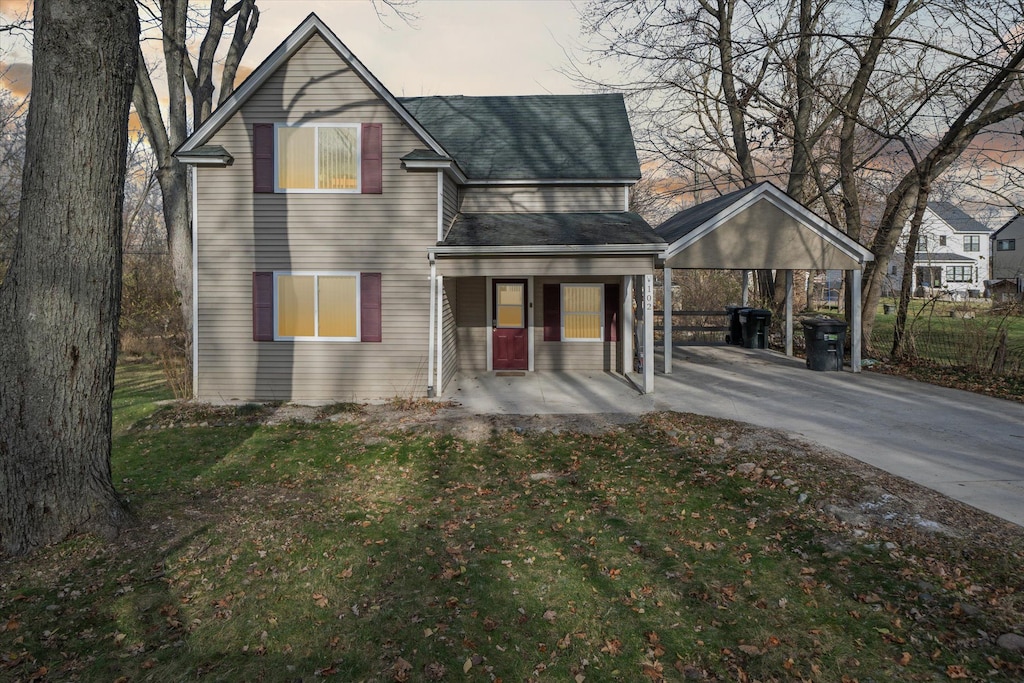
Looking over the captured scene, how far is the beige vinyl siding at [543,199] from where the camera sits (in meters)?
14.9

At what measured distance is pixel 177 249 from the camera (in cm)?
1445

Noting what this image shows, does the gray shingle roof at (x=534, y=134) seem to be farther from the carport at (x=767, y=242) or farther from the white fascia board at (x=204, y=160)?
the white fascia board at (x=204, y=160)

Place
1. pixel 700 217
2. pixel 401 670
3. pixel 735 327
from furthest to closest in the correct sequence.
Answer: pixel 735 327 → pixel 700 217 → pixel 401 670

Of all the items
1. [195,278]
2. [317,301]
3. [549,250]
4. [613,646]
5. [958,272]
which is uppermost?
[958,272]

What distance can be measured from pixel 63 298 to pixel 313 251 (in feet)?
23.6

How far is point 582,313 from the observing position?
14.8 metres

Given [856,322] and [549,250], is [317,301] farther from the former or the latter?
[856,322]

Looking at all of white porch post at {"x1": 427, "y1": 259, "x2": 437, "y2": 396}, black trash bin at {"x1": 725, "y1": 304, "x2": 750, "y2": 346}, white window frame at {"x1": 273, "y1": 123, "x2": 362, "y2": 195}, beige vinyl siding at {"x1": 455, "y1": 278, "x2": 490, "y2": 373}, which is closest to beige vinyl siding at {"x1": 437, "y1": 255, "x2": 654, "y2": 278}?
white porch post at {"x1": 427, "y1": 259, "x2": 437, "y2": 396}

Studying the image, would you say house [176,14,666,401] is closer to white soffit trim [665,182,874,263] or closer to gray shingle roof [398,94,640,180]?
white soffit trim [665,182,874,263]

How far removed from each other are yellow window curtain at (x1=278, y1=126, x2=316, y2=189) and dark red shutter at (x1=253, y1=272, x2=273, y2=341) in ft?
5.95

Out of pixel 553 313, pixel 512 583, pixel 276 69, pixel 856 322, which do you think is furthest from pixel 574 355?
pixel 512 583

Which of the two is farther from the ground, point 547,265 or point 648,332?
point 547,265

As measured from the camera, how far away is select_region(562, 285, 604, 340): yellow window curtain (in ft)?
48.5

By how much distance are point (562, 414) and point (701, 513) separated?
180 inches
